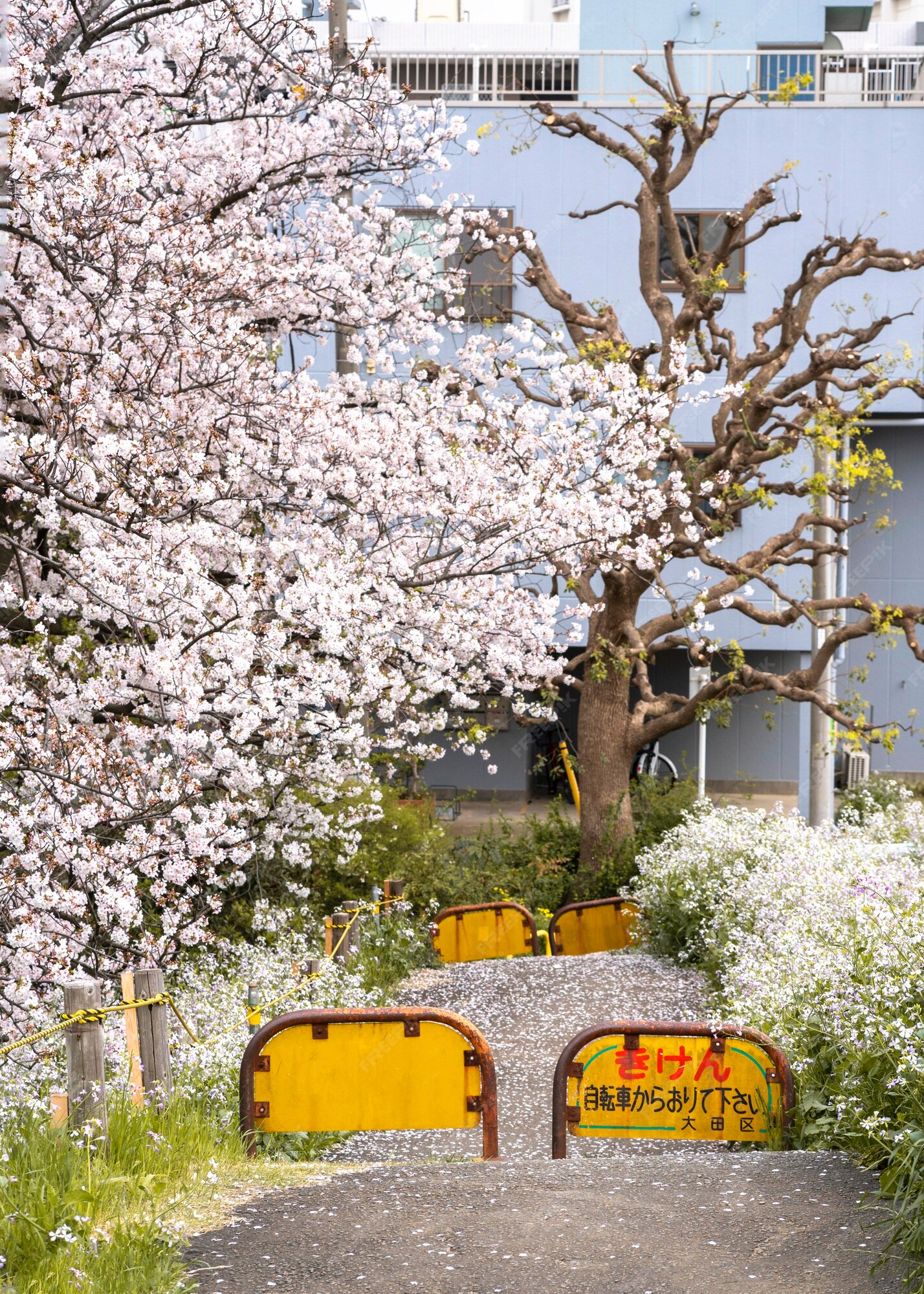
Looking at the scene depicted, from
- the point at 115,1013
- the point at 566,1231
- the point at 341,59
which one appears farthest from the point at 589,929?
the point at 341,59

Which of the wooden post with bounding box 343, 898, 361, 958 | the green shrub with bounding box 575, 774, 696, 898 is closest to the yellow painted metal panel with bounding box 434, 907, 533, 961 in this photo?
the green shrub with bounding box 575, 774, 696, 898

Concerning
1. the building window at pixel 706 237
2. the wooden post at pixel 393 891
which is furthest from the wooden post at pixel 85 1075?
the building window at pixel 706 237

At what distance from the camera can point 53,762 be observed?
616 centimetres

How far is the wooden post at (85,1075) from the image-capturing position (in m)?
4.32

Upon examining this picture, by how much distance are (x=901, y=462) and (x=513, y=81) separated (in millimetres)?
9938

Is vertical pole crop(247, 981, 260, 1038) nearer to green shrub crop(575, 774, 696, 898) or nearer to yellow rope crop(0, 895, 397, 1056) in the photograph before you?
yellow rope crop(0, 895, 397, 1056)

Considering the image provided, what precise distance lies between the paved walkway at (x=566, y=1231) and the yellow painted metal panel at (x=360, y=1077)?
25cm

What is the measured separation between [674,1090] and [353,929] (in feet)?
13.7

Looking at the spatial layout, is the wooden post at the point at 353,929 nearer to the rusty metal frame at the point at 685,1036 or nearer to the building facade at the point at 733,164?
the rusty metal frame at the point at 685,1036

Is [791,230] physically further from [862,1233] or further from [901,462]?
[862,1233]

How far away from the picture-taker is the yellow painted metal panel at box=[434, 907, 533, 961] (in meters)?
11.9

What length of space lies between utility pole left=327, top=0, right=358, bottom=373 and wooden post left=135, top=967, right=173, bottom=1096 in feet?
21.8

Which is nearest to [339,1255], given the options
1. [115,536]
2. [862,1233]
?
[862,1233]

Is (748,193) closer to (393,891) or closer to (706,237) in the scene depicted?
(706,237)
